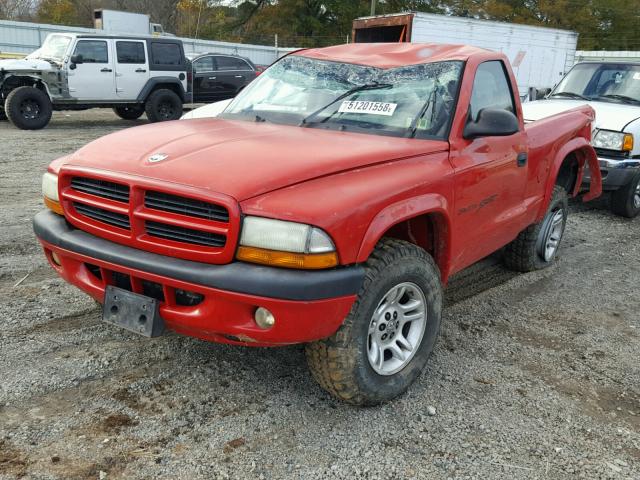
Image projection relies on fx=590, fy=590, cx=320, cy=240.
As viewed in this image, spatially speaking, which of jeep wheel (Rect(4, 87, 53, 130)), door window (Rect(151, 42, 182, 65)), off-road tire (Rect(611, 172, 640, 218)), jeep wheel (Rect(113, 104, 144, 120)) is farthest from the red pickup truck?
jeep wheel (Rect(113, 104, 144, 120))

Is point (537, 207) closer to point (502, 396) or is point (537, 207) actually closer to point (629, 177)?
point (502, 396)

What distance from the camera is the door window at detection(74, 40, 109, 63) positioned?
1282cm

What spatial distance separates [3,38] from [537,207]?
2387 centimetres

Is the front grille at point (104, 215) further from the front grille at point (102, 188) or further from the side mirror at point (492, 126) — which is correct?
the side mirror at point (492, 126)

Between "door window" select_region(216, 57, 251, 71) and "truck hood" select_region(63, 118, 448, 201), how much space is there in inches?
551

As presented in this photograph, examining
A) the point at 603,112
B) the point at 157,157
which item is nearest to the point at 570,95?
the point at 603,112

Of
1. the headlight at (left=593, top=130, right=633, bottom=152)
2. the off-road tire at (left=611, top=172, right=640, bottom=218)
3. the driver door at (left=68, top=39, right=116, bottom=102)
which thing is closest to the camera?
the headlight at (left=593, top=130, right=633, bottom=152)

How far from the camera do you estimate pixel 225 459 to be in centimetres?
264

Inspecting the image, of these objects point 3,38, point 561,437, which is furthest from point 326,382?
point 3,38

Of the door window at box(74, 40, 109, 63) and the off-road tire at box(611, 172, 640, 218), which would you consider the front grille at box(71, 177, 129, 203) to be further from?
the door window at box(74, 40, 109, 63)

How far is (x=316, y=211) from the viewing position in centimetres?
250

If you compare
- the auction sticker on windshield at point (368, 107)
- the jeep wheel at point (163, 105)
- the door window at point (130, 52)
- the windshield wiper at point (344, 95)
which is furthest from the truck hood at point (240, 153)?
the jeep wheel at point (163, 105)

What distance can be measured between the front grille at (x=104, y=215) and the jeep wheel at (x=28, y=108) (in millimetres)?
10883

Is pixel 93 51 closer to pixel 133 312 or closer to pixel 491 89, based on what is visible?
pixel 491 89
